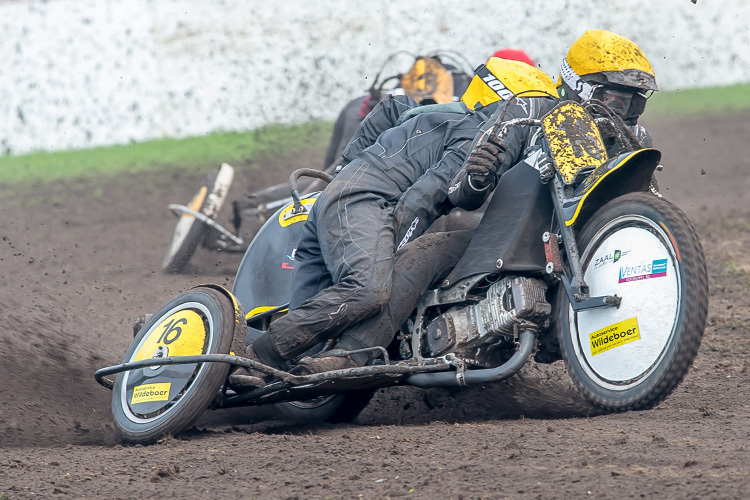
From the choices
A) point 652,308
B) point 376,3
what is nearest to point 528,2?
point 376,3

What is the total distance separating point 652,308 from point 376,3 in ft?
29.8

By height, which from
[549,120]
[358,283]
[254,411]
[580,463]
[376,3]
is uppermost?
[376,3]

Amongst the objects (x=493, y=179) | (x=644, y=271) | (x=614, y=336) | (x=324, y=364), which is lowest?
(x=324, y=364)

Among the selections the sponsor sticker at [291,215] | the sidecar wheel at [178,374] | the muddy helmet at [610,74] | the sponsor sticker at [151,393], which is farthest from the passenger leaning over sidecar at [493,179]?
the sponsor sticker at [291,215]

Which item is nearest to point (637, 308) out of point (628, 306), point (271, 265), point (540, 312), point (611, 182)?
point (628, 306)

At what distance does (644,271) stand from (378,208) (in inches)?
48.7

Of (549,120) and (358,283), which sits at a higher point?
(549,120)

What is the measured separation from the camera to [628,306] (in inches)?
154

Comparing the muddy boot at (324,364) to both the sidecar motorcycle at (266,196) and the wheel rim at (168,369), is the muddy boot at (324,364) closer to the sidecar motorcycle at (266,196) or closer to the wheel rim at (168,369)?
the wheel rim at (168,369)

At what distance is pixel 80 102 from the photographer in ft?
39.1

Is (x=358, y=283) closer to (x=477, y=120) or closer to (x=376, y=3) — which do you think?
(x=477, y=120)

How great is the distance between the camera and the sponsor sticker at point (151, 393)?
4.33m

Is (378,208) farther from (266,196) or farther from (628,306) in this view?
(266,196)

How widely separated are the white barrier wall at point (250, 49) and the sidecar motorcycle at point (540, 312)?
26.0 feet
